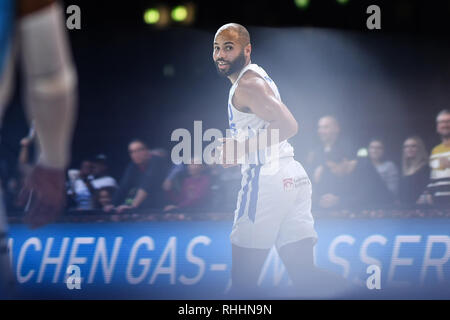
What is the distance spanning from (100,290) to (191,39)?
69.1 inches

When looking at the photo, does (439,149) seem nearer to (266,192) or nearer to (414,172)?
(414,172)

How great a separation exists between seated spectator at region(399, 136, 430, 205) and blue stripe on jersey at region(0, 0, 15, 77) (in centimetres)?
339

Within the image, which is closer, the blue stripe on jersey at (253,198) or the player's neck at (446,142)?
the blue stripe on jersey at (253,198)

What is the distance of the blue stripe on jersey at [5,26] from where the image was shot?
1771 mm

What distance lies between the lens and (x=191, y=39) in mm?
4535

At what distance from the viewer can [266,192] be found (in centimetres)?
375

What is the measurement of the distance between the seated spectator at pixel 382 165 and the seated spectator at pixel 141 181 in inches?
56.4

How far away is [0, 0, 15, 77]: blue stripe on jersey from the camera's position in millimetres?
1771

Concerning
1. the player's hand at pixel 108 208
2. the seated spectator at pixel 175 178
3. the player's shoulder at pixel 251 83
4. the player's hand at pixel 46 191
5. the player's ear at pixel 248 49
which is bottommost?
the player's hand at pixel 46 191

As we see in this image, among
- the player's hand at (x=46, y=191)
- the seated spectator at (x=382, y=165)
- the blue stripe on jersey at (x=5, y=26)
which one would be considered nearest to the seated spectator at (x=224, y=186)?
the seated spectator at (x=382, y=165)

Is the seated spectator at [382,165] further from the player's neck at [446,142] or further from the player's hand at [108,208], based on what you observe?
the player's hand at [108,208]

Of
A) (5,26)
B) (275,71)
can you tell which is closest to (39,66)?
(5,26)
